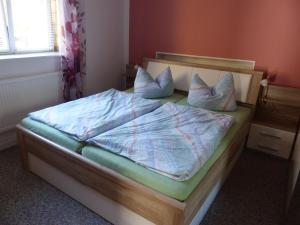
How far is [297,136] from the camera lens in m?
2.53

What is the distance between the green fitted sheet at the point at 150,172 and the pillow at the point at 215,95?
719 mm

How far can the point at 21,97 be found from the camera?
8.62 ft

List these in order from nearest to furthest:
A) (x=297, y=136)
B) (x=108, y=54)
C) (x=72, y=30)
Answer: (x=297, y=136) → (x=72, y=30) → (x=108, y=54)

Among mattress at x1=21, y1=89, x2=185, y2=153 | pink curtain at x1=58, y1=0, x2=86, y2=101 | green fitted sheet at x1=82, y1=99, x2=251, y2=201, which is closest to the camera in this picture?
green fitted sheet at x1=82, y1=99, x2=251, y2=201

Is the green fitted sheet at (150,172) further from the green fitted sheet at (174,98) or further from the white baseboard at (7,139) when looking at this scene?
the white baseboard at (7,139)

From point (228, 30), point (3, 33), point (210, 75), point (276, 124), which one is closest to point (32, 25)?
point (3, 33)

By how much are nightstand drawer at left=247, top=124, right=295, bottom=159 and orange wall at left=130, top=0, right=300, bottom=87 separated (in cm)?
55

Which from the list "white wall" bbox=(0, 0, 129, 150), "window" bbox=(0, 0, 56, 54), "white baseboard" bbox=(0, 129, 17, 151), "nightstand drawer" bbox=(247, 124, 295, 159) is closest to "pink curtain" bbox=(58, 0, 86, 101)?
"white wall" bbox=(0, 0, 129, 150)

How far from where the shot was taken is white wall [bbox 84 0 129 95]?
127 inches

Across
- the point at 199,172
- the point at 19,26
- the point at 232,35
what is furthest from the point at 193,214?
the point at 19,26

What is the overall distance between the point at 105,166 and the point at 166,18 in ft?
7.69

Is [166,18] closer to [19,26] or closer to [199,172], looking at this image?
[19,26]

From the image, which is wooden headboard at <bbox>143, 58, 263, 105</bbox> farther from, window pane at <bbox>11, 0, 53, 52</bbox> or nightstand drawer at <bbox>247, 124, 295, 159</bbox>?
window pane at <bbox>11, 0, 53, 52</bbox>

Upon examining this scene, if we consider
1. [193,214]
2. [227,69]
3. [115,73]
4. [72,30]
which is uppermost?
[72,30]
